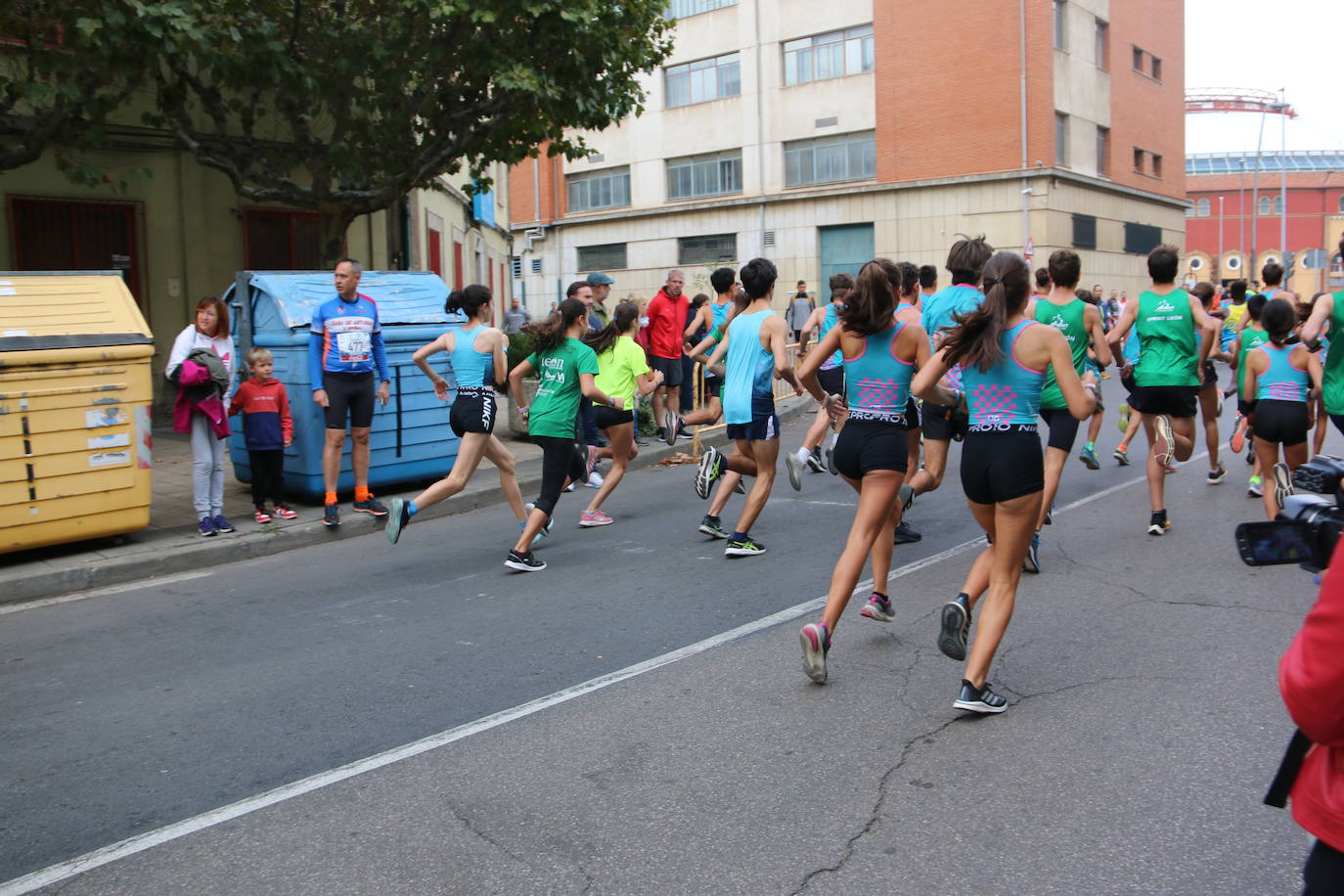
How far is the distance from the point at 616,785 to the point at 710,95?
1521 inches

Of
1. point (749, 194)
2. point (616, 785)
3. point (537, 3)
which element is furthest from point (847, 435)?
point (749, 194)

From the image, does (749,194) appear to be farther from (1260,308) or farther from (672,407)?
(1260,308)

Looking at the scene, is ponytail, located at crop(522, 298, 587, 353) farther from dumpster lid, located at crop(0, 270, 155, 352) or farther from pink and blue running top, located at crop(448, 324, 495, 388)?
dumpster lid, located at crop(0, 270, 155, 352)

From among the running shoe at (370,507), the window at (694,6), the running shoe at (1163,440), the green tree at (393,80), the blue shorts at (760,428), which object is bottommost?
the running shoe at (370,507)

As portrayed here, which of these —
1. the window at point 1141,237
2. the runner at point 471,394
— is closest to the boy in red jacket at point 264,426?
the runner at point 471,394

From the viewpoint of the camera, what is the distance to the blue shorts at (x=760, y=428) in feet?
25.3

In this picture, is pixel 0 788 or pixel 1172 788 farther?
pixel 0 788

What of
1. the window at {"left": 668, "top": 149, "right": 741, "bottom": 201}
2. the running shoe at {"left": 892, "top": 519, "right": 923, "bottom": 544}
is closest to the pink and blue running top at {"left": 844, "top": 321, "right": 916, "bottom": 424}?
the running shoe at {"left": 892, "top": 519, "right": 923, "bottom": 544}

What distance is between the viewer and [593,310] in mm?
13078

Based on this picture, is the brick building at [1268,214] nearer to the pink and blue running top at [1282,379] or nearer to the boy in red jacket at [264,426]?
the pink and blue running top at [1282,379]

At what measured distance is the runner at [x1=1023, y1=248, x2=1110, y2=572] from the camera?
23.6 feet

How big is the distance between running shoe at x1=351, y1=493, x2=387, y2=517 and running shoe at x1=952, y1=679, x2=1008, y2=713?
601cm

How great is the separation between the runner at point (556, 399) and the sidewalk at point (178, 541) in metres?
2.23

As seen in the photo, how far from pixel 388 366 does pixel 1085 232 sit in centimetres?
3081
